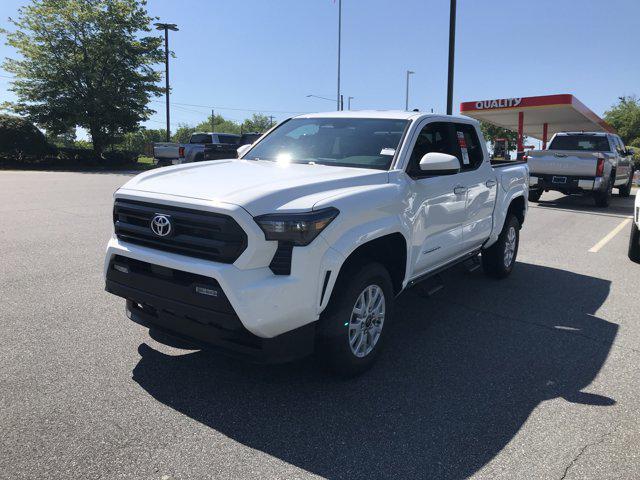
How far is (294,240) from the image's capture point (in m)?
3.06

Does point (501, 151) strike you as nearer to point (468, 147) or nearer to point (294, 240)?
point (468, 147)

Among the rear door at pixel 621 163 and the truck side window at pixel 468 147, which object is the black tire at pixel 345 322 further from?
the rear door at pixel 621 163

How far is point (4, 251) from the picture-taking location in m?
7.21

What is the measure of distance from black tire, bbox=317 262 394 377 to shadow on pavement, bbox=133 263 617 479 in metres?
0.15

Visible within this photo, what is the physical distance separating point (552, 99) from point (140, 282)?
22509 millimetres

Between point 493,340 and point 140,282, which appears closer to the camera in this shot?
point 140,282

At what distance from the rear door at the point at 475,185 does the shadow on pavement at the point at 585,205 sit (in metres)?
9.39

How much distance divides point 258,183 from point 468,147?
9.88 feet

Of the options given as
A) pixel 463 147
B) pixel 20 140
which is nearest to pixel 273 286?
pixel 463 147

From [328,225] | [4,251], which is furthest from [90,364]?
[4,251]

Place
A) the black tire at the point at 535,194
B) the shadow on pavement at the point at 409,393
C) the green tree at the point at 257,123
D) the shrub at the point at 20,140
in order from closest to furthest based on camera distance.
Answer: the shadow on pavement at the point at 409,393
the black tire at the point at 535,194
the shrub at the point at 20,140
the green tree at the point at 257,123

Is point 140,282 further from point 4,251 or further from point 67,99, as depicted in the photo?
point 67,99

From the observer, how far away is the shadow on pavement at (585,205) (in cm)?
1405

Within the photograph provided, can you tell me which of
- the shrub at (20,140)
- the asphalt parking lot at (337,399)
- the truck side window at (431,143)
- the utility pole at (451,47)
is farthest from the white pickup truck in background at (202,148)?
the truck side window at (431,143)
